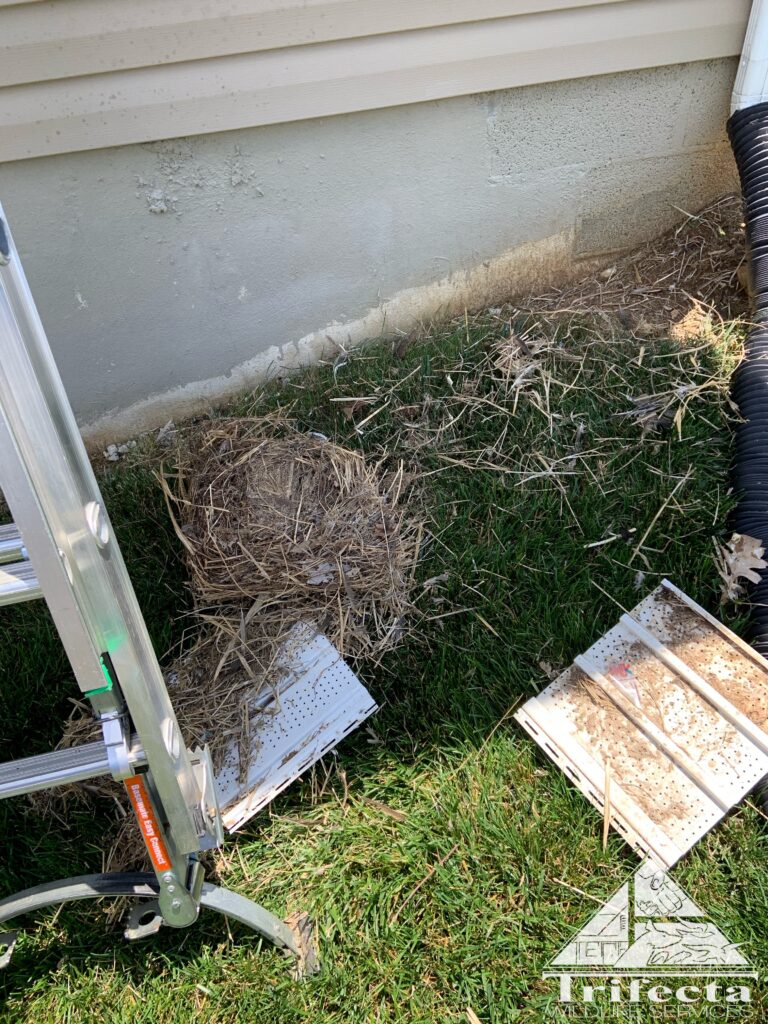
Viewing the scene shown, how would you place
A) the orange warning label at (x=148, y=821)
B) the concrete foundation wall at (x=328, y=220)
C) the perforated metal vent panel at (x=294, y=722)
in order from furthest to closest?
the concrete foundation wall at (x=328, y=220)
the perforated metal vent panel at (x=294, y=722)
the orange warning label at (x=148, y=821)

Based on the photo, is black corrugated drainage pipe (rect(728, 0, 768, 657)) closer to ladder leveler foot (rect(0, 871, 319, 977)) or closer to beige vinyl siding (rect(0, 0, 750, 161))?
beige vinyl siding (rect(0, 0, 750, 161))

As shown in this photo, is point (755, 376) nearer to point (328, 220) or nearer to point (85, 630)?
point (328, 220)

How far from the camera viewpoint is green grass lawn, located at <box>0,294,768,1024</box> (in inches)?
76.3

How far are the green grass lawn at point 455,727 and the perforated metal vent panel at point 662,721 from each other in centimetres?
7

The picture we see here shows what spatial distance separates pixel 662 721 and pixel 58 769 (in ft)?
5.50

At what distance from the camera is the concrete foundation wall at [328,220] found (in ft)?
8.77

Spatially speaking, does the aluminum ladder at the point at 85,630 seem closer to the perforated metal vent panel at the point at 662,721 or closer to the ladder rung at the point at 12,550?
the ladder rung at the point at 12,550

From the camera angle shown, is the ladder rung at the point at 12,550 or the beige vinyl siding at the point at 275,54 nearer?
the ladder rung at the point at 12,550

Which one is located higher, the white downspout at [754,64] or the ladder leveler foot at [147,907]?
the white downspout at [754,64]

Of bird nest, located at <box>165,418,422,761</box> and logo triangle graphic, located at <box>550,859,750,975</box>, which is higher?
bird nest, located at <box>165,418,422,761</box>

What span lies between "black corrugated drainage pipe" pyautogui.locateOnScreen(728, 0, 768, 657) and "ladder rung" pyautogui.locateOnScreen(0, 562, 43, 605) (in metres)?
2.14

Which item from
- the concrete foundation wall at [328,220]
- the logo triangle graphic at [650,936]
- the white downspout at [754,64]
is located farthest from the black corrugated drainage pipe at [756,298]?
the logo triangle graphic at [650,936]

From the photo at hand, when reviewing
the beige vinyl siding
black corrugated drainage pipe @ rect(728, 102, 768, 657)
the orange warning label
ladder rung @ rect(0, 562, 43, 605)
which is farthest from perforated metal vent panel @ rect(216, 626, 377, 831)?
the beige vinyl siding

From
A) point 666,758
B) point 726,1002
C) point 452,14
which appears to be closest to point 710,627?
point 666,758
